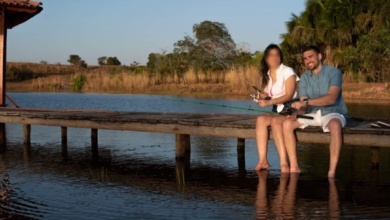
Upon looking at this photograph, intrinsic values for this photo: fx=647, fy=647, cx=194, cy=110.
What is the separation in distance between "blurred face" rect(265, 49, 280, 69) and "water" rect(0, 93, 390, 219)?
1294 millimetres

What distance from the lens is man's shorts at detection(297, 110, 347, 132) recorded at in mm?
7207

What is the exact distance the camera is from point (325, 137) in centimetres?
757

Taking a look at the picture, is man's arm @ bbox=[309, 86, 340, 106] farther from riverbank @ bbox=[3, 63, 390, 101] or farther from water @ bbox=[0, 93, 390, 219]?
riverbank @ bbox=[3, 63, 390, 101]

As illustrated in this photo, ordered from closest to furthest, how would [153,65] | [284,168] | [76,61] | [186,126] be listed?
[284,168] → [186,126] → [153,65] → [76,61]

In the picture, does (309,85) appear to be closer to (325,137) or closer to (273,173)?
(325,137)

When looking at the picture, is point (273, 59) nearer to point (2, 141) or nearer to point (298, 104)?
point (298, 104)

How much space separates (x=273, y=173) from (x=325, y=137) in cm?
76

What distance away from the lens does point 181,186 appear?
7023 millimetres

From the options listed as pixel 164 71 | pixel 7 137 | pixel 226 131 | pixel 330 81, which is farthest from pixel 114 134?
pixel 164 71

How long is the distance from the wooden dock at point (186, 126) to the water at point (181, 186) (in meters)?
0.42

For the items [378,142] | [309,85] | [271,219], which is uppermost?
[309,85]

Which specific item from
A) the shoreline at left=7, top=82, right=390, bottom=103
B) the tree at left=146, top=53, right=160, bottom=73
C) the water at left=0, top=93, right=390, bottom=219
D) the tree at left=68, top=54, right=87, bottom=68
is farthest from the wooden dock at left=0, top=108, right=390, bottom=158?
the tree at left=68, top=54, right=87, bottom=68

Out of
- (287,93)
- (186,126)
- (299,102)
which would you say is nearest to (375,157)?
(287,93)

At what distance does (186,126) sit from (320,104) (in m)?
2.35
